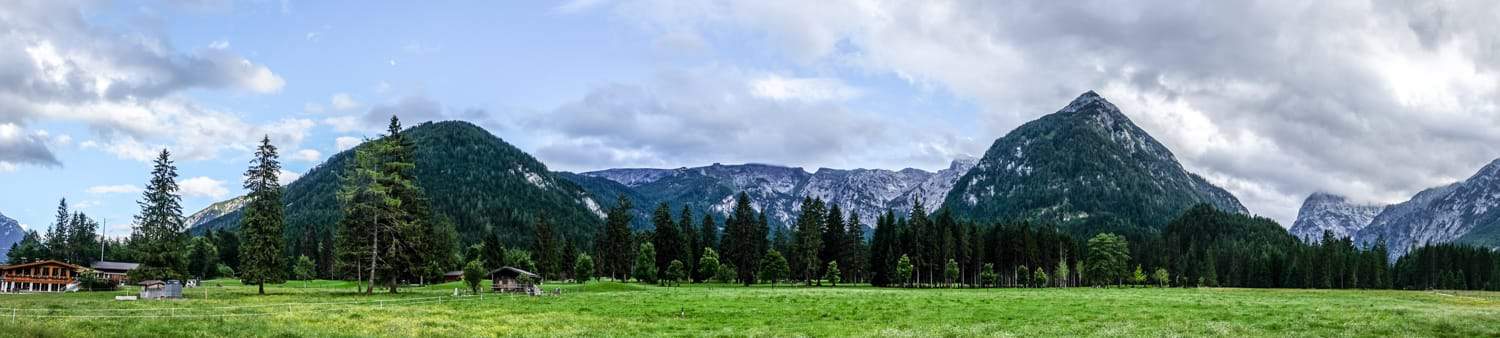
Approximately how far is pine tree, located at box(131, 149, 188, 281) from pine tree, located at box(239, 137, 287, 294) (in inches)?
824

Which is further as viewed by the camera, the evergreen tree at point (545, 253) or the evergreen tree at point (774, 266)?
the evergreen tree at point (545, 253)

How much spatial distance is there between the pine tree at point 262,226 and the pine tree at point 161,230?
2093 centimetres

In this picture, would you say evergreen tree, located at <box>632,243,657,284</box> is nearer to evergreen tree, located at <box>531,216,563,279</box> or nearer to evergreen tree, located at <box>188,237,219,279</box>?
evergreen tree, located at <box>531,216,563,279</box>

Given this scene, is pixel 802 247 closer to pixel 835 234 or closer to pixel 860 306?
pixel 835 234

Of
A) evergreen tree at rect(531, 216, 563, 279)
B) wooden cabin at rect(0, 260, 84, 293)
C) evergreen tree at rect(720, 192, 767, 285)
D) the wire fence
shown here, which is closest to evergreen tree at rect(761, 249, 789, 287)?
evergreen tree at rect(720, 192, 767, 285)

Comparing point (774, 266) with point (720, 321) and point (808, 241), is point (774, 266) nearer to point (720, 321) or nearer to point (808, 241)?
point (808, 241)

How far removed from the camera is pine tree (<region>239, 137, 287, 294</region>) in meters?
76.2

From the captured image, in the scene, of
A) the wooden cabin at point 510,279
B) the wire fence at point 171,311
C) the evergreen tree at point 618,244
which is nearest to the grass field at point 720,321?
the wire fence at point 171,311

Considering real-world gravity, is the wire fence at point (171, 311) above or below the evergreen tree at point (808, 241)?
below

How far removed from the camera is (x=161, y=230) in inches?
3733

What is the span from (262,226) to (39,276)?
69778 mm

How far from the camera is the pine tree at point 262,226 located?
7619 centimetres

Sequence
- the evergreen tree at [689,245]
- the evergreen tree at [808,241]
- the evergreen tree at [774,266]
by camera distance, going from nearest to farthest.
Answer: the evergreen tree at [774,266], the evergreen tree at [808,241], the evergreen tree at [689,245]

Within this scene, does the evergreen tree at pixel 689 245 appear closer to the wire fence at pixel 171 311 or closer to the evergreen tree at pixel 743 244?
the evergreen tree at pixel 743 244
